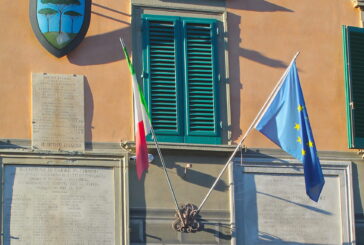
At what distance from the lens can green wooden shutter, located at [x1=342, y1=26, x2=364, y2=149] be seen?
62.1ft

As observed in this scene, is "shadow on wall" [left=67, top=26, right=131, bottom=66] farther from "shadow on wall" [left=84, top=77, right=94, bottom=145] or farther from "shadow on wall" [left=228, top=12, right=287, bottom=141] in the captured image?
"shadow on wall" [left=228, top=12, right=287, bottom=141]

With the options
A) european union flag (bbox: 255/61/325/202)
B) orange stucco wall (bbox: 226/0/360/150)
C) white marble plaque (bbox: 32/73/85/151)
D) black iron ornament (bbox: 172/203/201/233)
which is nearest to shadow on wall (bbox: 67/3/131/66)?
white marble plaque (bbox: 32/73/85/151)

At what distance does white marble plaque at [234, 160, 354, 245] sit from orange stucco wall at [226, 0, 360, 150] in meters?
0.51

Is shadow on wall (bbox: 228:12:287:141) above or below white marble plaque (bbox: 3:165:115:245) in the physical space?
above

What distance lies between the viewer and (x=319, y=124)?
1895cm

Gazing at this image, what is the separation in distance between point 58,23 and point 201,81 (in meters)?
2.25

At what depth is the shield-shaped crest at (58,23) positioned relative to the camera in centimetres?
1789

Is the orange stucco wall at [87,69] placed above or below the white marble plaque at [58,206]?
above

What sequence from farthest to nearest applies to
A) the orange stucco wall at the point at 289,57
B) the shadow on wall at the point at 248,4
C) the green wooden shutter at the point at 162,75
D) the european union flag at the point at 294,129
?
the shadow on wall at the point at 248,4 < the orange stucco wall at the point at 289,57 < the green wooden shutter at the point at 162,75 < the european union flag at the point at 294,129

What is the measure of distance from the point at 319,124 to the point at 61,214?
423 cm

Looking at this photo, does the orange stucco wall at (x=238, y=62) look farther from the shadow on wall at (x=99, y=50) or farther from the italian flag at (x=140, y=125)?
the italian flag at (x=140, y=125)

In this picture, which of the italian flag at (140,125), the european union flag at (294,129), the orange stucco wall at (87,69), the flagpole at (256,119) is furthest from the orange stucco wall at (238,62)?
the european union flag at (294,129)

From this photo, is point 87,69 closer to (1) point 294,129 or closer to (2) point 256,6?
(2) point 256,6

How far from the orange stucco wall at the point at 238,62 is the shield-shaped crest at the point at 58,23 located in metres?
0.12
